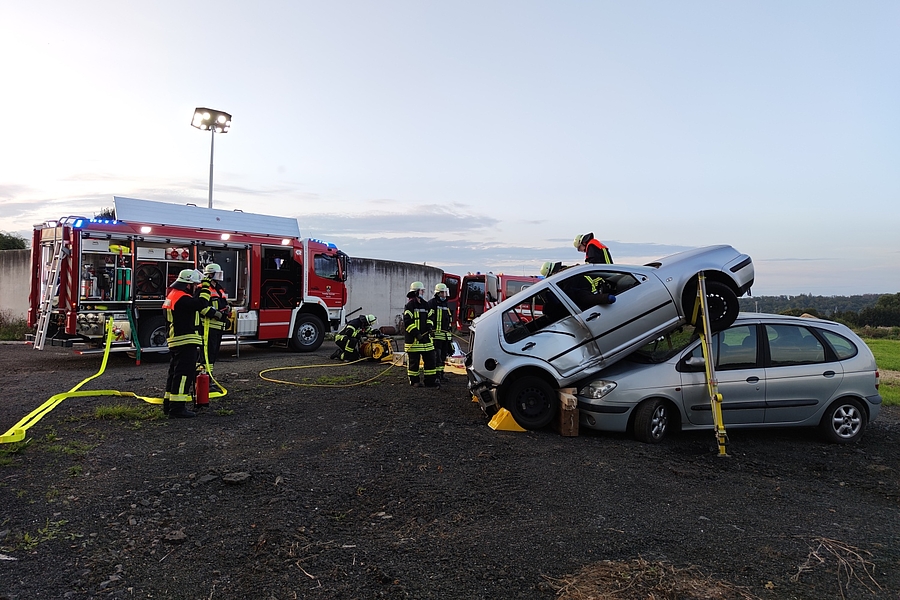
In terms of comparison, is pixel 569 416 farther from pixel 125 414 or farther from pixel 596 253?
pixel 125 414

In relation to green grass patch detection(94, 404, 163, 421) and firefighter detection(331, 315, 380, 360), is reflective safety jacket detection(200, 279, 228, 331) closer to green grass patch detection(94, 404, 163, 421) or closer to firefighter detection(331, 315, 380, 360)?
green grass patch detection(94, 404, 163, 421)

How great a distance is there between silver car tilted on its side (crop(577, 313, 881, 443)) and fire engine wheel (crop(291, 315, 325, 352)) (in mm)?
9962

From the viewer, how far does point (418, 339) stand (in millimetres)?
9492

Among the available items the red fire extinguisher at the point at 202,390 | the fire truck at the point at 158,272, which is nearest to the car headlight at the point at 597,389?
the red fire extinguisher at the point at 202,390

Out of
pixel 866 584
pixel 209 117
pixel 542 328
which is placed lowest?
pixel 866 584

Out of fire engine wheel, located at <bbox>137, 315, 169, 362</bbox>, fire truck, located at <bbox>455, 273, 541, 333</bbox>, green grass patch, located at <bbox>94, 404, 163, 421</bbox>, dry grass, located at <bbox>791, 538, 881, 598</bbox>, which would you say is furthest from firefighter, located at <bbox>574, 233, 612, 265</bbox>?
fire truck, located at <bbox>455, 273, 541, 333</bbox>

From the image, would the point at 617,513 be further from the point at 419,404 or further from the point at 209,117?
the point at 209,117

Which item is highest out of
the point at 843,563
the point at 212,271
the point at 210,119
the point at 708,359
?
the point at 210,119

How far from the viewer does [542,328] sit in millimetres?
7055

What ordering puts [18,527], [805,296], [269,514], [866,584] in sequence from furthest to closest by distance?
[805,296] → [269,514] → [18,527] → [866,584]

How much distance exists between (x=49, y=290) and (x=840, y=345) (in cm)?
1284

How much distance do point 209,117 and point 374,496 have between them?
1699cm

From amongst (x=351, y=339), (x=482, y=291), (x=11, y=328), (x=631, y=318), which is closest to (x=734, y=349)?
(x=631, y=318)

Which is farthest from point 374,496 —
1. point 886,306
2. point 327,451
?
point 886,306
